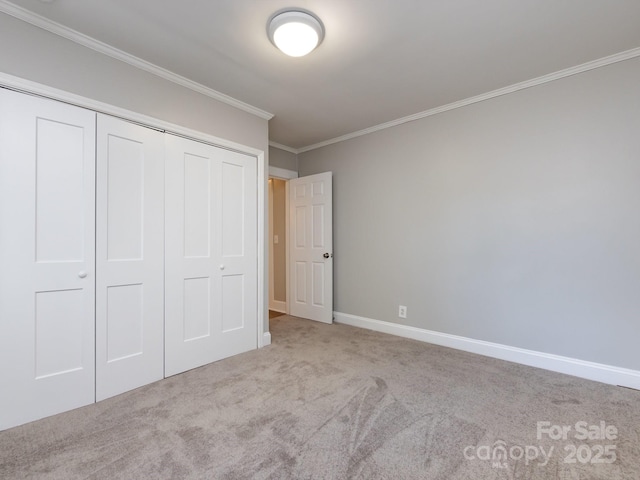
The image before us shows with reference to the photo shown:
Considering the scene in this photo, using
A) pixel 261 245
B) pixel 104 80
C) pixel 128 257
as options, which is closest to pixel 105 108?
pixel 104 80

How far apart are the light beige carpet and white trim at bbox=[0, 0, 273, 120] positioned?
2.53 m

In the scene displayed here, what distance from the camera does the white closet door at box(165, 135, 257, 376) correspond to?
8.33 ft

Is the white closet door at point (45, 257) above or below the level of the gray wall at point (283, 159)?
below

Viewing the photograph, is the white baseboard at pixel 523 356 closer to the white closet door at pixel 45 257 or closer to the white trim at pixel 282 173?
the white trim at pixel 282 173

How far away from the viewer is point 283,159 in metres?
4.45

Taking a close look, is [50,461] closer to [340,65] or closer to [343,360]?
[343,360]

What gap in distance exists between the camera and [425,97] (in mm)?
2986

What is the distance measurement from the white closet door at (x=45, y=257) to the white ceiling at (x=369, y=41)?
2.41ft

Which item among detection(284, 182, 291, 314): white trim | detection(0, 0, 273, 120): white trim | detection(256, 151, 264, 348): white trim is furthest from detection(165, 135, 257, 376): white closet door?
detection(284, 182, 291, 314): white trim

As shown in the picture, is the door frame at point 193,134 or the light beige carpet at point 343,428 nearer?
the light beige carpet at point 343,428

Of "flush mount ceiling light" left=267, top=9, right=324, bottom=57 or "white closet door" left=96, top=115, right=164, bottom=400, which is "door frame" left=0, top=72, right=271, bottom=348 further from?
"flush mount ceiling light" left=267, top=9, right=324, bottom=57

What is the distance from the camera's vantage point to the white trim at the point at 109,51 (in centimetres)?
183

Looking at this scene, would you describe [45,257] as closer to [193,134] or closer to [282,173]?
[193,134]

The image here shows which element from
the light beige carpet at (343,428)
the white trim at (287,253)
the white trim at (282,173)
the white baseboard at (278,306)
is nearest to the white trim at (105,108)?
the white trim at (282,173)
